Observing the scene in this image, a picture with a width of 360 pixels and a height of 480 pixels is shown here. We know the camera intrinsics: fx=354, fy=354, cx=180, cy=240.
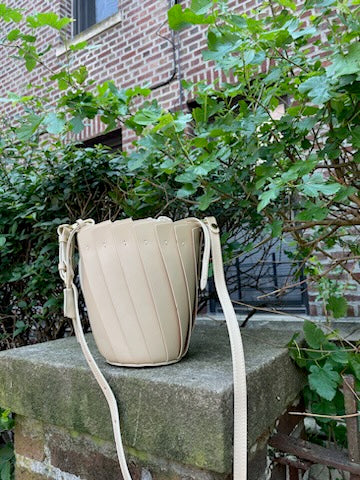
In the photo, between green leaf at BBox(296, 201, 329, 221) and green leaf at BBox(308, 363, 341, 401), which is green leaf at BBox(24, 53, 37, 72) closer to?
green leaf at BBox(296, 201, 329, 221)

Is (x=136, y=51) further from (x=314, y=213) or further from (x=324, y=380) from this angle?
(x=324, y=380)

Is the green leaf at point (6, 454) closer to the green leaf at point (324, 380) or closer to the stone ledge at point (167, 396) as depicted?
the stone ledge at point (167, 396)

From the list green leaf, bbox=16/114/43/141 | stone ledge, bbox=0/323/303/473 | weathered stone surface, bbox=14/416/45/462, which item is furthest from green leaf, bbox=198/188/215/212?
weathered stone surface, bbox=14/416/45/462

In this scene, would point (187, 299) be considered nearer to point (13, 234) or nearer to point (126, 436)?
point (126, 436)

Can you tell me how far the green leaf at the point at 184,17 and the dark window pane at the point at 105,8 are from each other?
4147 mm

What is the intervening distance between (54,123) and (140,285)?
0.61 meters

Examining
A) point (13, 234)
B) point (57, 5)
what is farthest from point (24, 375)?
point (57, 5)

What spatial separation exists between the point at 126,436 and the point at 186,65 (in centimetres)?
341

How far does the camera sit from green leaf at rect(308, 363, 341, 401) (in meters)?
1.10

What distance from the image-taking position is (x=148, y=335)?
1.00 meters

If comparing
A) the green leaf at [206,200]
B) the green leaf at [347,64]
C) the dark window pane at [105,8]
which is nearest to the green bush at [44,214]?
the green leaf at [206,200]

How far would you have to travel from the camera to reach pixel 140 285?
988 mm

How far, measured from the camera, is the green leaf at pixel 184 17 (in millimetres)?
961

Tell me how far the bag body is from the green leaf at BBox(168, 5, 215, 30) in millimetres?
548
